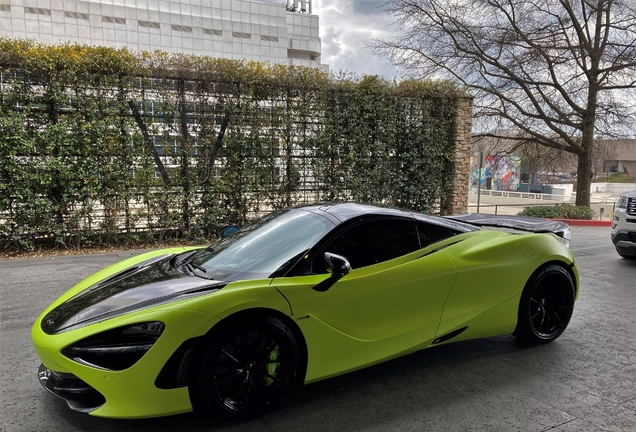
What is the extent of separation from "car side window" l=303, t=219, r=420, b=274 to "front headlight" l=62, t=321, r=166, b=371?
1.07m

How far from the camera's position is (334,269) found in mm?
2889

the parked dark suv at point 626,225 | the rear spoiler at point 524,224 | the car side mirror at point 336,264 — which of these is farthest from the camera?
the parked dark suv at point 626,225

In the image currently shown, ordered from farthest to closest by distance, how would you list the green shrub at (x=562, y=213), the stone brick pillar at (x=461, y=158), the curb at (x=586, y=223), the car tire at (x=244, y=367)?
the green shrub at (x=562, y=213)
the curb at (x=586, y=223)
the stone brick pillar at (x=461, y=158)
the car tire at (x=244, y=367)

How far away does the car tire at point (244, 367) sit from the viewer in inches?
102

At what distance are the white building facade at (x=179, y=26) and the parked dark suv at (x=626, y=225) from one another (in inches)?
2369

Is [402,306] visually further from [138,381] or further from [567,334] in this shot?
[567,334]

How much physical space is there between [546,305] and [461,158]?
9.29 metres

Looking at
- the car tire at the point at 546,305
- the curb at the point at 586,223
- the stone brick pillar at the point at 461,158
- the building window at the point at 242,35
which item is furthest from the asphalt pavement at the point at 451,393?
the building window at the point at 242,35

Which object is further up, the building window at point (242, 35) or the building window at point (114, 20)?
the building window at point (242, 35)

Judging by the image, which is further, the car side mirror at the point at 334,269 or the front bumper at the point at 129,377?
the car side mirror at the point at 334,269

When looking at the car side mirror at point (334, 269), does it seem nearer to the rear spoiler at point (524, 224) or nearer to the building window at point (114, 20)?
the rear spoiler at point (524, 224)

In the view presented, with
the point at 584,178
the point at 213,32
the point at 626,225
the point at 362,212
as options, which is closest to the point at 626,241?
the point at 626,225

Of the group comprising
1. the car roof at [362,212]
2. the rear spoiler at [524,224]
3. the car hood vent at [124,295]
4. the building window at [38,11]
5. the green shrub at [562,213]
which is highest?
the building window at [38,11]

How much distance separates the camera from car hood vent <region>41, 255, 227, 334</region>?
107 inches
